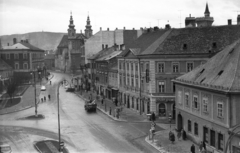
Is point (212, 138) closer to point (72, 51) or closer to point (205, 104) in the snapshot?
point (205, 104)

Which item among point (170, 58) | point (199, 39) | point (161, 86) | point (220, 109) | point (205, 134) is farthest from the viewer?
point (199, 39)

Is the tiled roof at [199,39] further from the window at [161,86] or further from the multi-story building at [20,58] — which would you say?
the multi-story building at [20,58]

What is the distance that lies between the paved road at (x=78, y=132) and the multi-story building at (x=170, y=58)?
5.64m

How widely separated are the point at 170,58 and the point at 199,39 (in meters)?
5.27

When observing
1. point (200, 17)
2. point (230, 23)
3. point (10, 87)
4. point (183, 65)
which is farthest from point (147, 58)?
point (10, 87)

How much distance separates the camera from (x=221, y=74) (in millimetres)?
31391

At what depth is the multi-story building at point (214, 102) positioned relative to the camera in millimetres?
28453

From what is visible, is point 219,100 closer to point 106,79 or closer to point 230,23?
point 230,23

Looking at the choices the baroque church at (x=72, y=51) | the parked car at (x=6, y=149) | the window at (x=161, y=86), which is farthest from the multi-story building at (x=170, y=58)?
the baroque church at (x=72, y=51)

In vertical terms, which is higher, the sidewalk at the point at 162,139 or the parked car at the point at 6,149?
the parked car at the point at 6,149

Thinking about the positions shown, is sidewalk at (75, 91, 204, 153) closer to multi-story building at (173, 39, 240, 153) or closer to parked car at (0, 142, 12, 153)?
multi-story building at (173, 39, 240, 153)

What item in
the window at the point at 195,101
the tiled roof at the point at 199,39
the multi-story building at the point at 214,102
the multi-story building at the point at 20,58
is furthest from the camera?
the multi-story building at the point at 20,58

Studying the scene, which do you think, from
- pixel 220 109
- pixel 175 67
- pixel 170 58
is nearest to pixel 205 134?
pixel 220 109

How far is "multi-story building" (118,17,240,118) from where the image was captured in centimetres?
4850
